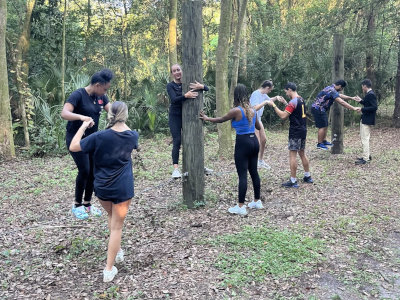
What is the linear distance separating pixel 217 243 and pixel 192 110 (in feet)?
6.80

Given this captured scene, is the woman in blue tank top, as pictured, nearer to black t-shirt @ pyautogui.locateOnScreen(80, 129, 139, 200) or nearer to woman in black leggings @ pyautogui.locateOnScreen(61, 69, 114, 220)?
black t-shirt @ pyautogui.locateOnScreen(80, 129, 139, 200)

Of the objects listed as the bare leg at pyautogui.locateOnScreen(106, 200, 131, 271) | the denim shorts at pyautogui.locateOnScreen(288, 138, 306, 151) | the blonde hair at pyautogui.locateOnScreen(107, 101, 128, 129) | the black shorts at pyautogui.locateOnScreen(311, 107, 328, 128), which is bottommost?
the bare leg at pyautogui.locateOnScreen(106, 200, 131, 271)

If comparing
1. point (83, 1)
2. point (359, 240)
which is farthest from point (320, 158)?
point (83, 1)

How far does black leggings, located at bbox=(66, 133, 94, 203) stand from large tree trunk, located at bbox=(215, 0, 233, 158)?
490 cm

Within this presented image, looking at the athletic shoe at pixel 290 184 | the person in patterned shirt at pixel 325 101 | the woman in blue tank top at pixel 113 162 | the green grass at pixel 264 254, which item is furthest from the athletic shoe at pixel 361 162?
the woman in blue tank top at pixel 113 162

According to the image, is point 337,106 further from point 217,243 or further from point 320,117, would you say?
point 217,243

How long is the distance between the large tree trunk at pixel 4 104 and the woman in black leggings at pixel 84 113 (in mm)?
6327

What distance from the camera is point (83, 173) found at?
489cm

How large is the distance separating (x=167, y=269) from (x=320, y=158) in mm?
6933

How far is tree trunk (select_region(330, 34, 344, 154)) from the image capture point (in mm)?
9562

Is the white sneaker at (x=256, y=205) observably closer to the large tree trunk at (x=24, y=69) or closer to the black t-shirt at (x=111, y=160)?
the black t-shirt at (x=111, y=160)

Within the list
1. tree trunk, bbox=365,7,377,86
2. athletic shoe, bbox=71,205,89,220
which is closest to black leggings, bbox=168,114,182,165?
athletic shoe, bbox=71,205,89,220

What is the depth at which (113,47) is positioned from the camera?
16.1 metres

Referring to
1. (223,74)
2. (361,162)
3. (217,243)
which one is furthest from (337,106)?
(217,243)
